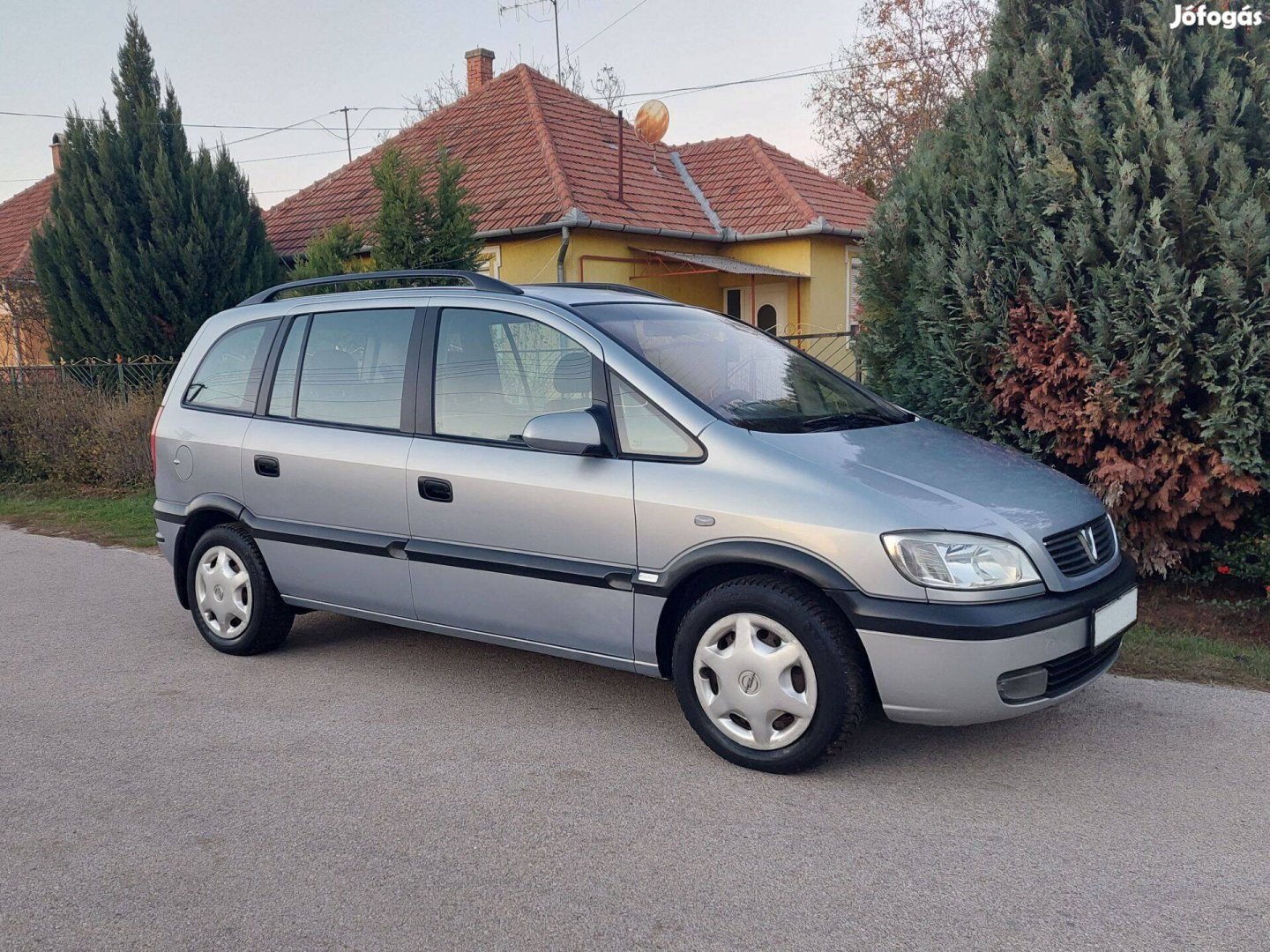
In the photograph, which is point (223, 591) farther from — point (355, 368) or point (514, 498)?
point (514, 498)

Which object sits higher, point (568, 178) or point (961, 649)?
point (568, 178)

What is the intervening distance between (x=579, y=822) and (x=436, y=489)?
1.69m

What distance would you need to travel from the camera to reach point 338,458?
16.8 feet

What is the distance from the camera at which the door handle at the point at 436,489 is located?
474cm

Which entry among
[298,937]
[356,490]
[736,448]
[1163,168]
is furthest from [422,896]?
[1163,168]

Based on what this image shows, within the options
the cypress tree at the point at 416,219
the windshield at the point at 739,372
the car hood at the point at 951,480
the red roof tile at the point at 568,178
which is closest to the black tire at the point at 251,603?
the windshield at the point at 739,372

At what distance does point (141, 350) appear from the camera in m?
15.6

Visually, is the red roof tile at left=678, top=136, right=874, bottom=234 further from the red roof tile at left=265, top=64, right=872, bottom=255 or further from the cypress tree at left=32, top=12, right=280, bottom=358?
the cypress tree at left=32, top=12, right=280, bottom=358

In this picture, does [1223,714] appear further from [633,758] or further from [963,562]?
[633,758]

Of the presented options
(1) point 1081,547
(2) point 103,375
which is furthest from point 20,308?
(1) point 1081,547

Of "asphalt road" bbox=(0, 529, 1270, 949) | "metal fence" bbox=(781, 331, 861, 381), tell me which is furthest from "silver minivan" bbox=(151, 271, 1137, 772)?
"metal fence" bbox=(781, 331, 861, 381)

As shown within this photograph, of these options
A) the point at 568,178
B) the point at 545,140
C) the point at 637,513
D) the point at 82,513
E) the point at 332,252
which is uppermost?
the point at 545,140

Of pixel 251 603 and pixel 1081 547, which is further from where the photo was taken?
pixel 251 603

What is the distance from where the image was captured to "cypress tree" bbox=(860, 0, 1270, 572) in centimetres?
569
